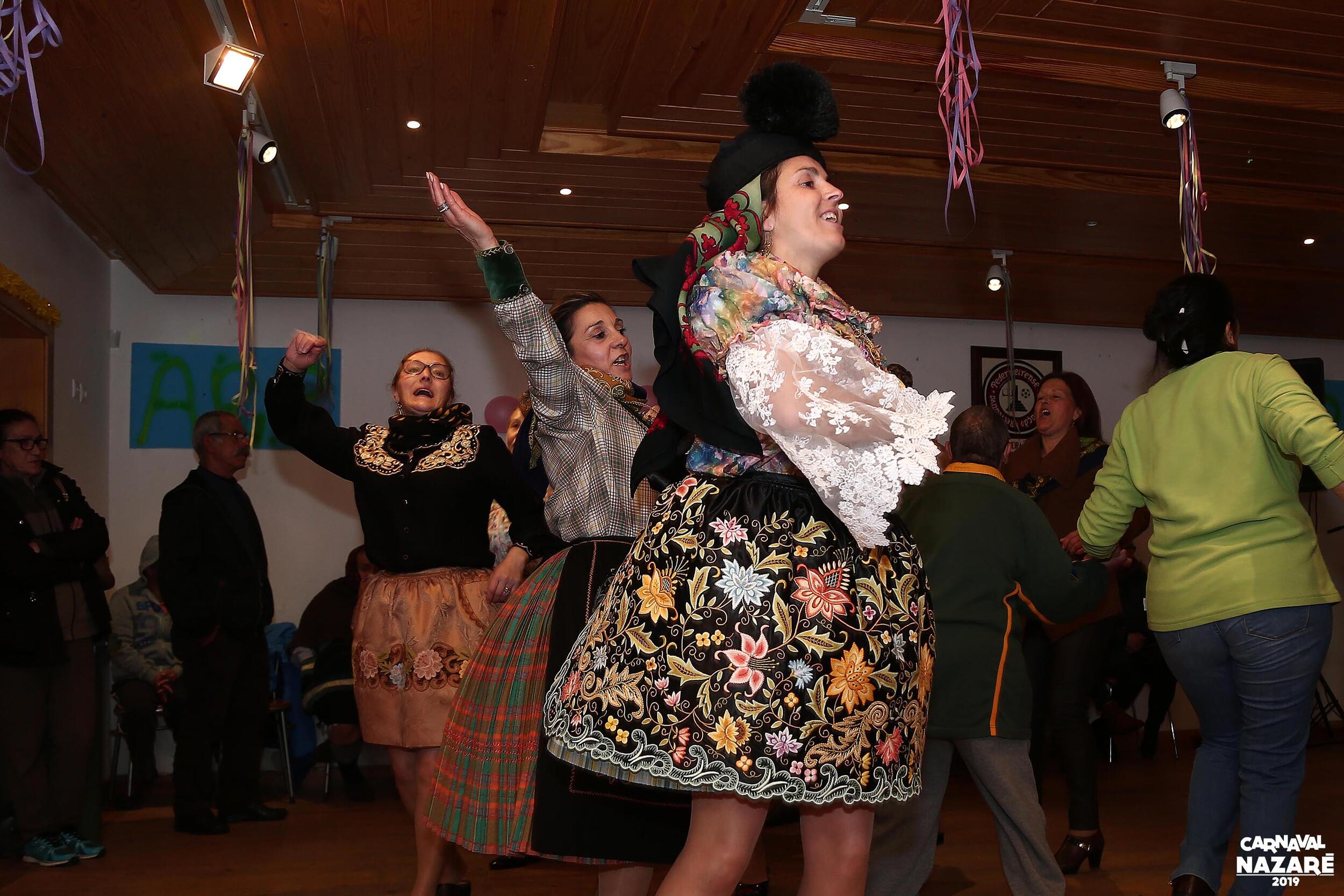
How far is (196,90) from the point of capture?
3918 mm

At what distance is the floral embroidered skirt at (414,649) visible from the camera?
3043 millimetres

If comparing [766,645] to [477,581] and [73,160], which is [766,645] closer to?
[477,581]

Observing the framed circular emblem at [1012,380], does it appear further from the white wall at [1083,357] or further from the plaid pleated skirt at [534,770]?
the plaid pleated skirt at [534,770]

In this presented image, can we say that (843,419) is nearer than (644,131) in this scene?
Yes

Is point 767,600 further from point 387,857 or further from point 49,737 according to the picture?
point 49,737

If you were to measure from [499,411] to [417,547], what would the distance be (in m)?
3.68

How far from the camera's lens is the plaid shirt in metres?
2.36

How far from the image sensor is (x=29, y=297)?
4.75 m

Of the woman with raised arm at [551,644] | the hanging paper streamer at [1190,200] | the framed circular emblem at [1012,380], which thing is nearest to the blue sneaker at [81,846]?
the woman with raised arm at [551,644]

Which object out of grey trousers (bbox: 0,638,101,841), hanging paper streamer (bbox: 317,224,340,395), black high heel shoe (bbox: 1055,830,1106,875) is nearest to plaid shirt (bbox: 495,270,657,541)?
black high heel shoe (bbox: 1055,830,1106,875)

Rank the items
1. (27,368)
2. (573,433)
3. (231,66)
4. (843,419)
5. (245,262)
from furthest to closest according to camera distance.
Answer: (27,368) < (245,262) < (231,66) < (573,433) < (843,419)

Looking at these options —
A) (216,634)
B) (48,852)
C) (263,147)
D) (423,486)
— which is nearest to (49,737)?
(48,852)

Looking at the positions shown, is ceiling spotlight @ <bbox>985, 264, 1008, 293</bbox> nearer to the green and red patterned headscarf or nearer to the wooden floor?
the wooden floor

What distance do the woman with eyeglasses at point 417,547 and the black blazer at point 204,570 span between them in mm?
1713
